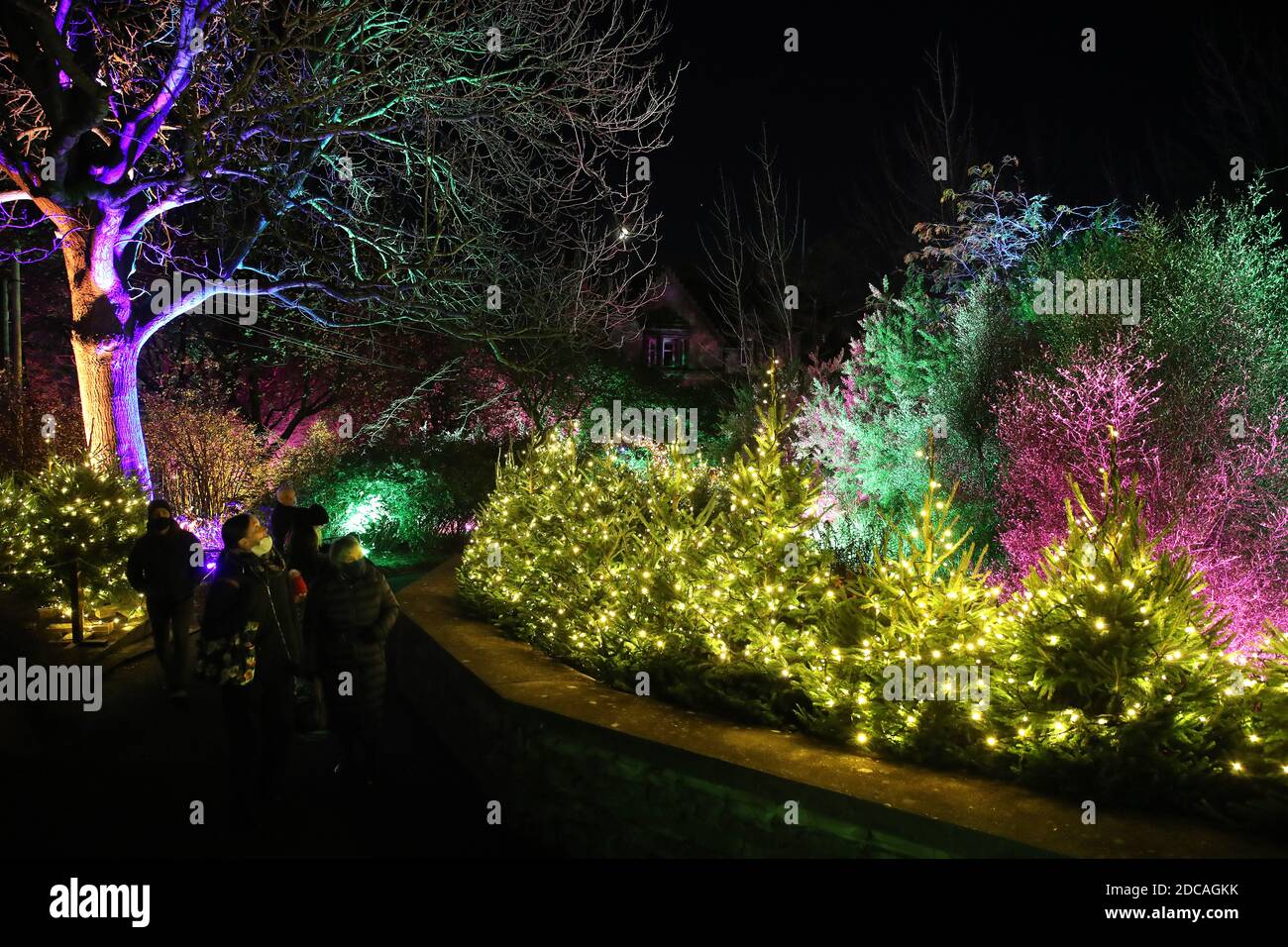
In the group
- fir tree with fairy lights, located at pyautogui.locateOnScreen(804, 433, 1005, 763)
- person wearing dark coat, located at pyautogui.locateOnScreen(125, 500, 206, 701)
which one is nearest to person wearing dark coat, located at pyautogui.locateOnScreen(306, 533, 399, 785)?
person wearing dark coat, located at pyautogui.locateOnScreen(125, 500, 206, 701)

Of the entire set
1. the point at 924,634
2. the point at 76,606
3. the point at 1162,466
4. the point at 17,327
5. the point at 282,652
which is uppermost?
the point at 17,327

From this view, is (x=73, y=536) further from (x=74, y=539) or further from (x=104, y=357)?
(x=104, y=357)

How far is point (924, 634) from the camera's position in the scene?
4.99 meters

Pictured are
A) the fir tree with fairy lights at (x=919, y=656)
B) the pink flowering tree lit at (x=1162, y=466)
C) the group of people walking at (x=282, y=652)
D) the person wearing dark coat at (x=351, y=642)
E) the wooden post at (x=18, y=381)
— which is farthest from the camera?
the wooden post at (x=18, y=381)

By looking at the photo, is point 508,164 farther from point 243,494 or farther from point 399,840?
point 399,840

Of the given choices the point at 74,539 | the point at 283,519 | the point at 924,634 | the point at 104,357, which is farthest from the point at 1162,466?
the point at 104,357

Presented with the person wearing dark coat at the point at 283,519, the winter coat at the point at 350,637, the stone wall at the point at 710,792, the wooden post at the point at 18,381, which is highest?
the wooden post at the point at 18,381

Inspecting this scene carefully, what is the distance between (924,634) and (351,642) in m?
3.75

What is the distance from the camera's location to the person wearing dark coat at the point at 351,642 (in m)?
6.05

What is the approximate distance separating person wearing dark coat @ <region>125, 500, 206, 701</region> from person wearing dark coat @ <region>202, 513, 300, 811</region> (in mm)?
2645

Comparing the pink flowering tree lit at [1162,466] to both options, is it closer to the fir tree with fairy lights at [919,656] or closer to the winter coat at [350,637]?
the fir tree with fairy lights at [919,656]

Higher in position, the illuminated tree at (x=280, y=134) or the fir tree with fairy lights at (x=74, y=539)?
the illuminated tree at (x=280, y=134)

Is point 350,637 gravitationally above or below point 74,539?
below

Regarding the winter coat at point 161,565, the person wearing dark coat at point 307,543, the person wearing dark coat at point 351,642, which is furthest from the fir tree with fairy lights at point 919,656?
the winter coat at point 161,565
